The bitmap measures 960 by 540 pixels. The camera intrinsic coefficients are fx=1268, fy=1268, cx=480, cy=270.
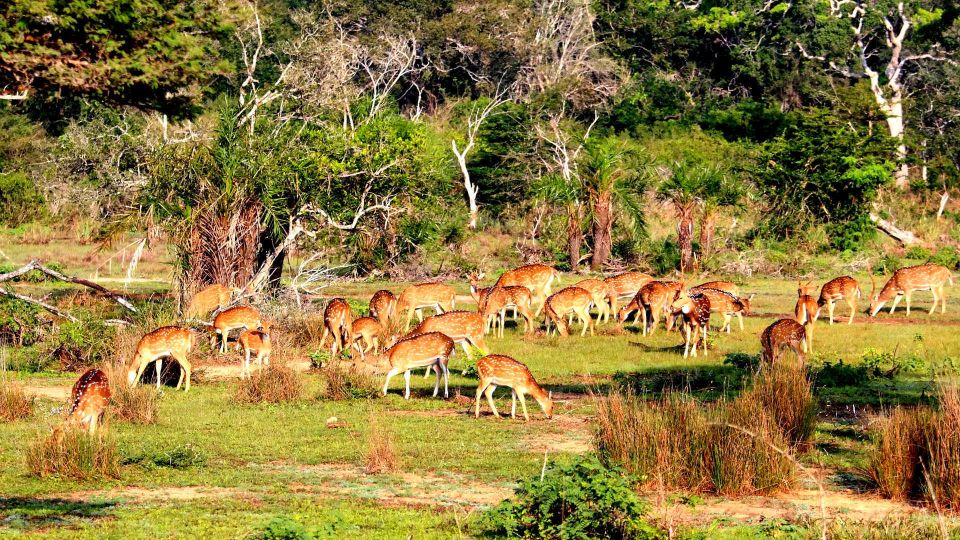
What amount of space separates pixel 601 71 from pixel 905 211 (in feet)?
56.7

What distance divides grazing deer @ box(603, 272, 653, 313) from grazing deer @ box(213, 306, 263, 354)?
820 centimetres

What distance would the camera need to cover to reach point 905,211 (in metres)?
39.8

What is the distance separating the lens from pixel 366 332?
816 inches

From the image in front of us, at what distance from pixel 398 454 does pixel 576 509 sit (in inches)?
136

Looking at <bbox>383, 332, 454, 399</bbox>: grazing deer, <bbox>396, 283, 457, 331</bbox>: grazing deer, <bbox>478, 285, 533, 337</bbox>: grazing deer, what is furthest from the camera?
<bbox>396, 283, 457, 331</bbox>: grazing deer

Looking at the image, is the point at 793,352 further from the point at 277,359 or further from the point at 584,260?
the point at 584,260

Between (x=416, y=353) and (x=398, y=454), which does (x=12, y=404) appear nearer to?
(x=416, y=353)

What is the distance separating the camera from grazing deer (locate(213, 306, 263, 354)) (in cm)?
2027

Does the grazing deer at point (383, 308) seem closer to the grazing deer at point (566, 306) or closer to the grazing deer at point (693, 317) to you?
the grazing deer at point (566, 306)

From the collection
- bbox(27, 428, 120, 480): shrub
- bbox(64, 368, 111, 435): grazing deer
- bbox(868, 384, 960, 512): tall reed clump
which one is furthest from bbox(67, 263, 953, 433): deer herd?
bbox(868, 384, 960, 512): tall reed clump

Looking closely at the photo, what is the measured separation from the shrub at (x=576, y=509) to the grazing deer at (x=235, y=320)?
1068cm

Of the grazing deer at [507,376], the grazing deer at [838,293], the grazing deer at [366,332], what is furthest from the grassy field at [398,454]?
the grazing deer at [838,293]

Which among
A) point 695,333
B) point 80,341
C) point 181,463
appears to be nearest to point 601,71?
point 695,333

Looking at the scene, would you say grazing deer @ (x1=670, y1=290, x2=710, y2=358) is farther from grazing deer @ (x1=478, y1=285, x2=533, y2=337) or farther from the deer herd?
grazing deer @ (x1=478, y1=285, x2=533, y2=337)
